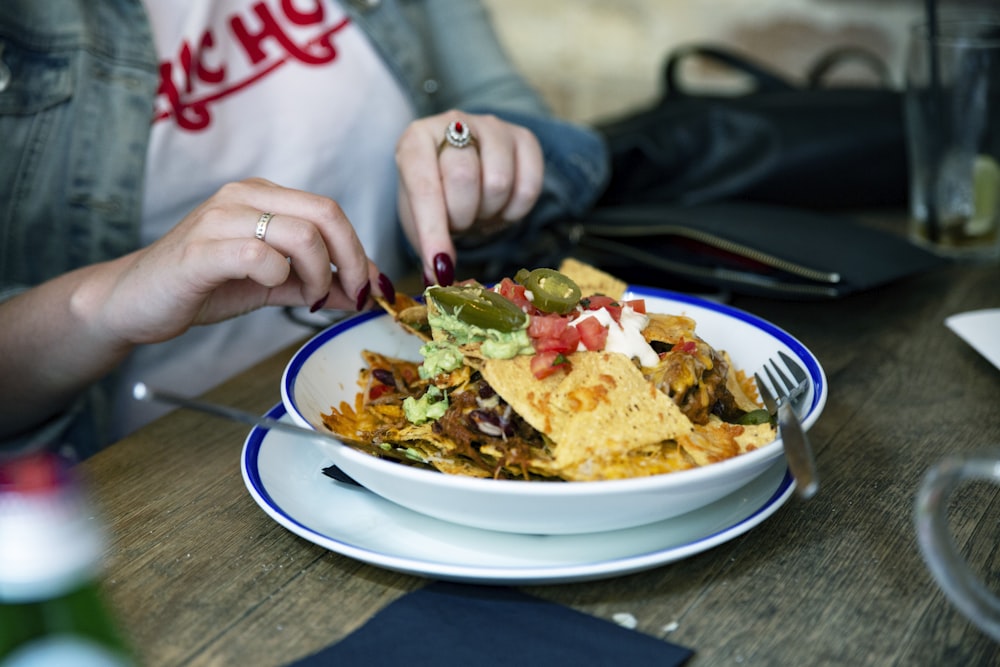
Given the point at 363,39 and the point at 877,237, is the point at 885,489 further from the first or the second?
the point at 363,39

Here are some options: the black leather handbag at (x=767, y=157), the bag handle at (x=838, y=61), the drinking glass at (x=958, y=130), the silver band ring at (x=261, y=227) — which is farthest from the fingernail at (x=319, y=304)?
the bag handle at (x=838, y=61)

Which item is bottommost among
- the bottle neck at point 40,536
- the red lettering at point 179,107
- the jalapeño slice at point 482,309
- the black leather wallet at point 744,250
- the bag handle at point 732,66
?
the bag handle at point 732,66

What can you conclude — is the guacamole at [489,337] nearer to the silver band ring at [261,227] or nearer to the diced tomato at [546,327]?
the diced tomato at [546,327]

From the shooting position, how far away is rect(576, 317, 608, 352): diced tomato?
2.68ft

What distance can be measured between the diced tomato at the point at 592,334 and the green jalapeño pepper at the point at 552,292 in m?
0.04

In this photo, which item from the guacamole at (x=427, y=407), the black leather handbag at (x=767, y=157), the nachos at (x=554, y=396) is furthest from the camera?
the black leather handbag at (x=767, y=157)

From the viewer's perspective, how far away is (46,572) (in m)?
0.43

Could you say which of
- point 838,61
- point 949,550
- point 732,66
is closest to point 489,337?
point 949,550

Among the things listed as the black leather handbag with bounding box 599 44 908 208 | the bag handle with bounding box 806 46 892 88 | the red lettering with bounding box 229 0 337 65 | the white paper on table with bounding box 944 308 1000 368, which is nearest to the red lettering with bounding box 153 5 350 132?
the red lettering with bounding box 229 0 337 65

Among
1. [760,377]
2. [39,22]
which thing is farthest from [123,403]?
[760,377]

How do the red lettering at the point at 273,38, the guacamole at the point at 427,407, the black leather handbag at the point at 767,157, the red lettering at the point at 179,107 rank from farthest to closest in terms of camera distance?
the black leather handbag at the point at 767,157
the red lettering at the point at 273,38
the red lettering at the point at 179,107
the guacamole at the point at 427,407

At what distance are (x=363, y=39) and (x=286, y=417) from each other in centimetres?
87

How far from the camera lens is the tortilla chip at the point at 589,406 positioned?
71 centimetres

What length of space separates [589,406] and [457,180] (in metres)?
0.54
